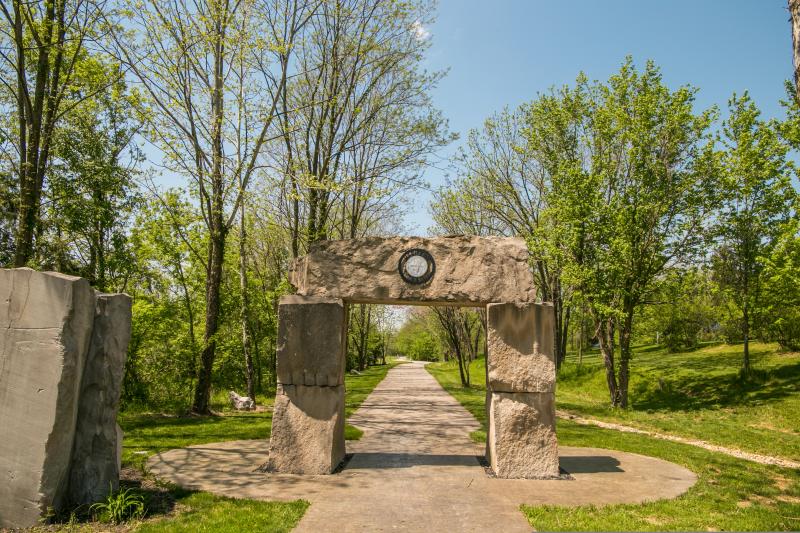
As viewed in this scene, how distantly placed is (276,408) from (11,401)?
339 centimetres

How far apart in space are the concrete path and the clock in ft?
9.74

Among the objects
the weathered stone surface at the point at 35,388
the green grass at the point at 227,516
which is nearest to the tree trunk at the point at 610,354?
the green grass at the point at 227,516

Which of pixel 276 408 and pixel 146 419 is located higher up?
pixel 276 408

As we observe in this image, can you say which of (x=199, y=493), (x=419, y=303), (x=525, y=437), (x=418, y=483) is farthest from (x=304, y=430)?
(x=525, y=437)

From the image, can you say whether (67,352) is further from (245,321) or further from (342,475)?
(245,321)

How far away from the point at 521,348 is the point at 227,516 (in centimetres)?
458

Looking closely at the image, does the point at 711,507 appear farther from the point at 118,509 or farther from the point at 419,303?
the point at 118,509

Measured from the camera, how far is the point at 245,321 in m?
16.0

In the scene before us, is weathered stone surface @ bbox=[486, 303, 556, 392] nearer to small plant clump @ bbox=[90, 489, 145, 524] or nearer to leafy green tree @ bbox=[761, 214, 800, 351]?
small plant clump @ bbox=[90, 489, 145, 524]

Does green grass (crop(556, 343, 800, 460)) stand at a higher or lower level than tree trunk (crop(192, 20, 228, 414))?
lower

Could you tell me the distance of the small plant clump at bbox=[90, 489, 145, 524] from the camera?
5359 mm

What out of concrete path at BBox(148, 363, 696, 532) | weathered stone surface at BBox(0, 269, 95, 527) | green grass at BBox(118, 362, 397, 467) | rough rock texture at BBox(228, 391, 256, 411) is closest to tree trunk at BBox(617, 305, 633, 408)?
concrete path at BBox(148, 363, 696, 532)

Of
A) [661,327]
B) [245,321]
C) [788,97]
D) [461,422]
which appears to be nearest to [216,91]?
[245,321]

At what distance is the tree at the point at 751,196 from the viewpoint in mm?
16922
